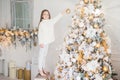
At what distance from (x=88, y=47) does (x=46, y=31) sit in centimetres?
93

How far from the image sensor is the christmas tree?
3.44 m

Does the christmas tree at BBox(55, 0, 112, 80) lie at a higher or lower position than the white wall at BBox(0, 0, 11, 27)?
lower

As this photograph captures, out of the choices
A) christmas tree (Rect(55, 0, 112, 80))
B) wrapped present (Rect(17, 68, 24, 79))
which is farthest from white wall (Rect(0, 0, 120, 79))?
christmas tree (Rect(55, 0, 112, 80))

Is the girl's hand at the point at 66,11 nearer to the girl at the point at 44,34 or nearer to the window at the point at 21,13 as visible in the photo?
the girl at the point at 44,34

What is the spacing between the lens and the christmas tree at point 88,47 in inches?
136

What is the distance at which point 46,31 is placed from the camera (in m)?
4.14

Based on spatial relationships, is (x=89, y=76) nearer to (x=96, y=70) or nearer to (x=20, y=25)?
(x=96, y=70)

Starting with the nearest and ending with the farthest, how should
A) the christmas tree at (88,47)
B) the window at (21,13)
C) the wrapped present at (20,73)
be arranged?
the christmas tree at (88,47) → the window at (21,13) → the wrapped present at (20,73)

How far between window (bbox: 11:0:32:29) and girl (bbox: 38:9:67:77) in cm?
49

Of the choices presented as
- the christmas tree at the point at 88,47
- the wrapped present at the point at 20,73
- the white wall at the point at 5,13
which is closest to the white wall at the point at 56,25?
the white wall at the point at 5,13

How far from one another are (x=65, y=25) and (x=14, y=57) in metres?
1.17


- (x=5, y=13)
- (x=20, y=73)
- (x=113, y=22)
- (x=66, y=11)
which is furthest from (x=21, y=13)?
(x=113, y=22)

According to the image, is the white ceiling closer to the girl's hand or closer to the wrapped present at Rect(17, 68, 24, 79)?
the girl's hand

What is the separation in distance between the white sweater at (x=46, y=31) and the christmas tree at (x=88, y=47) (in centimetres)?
64
